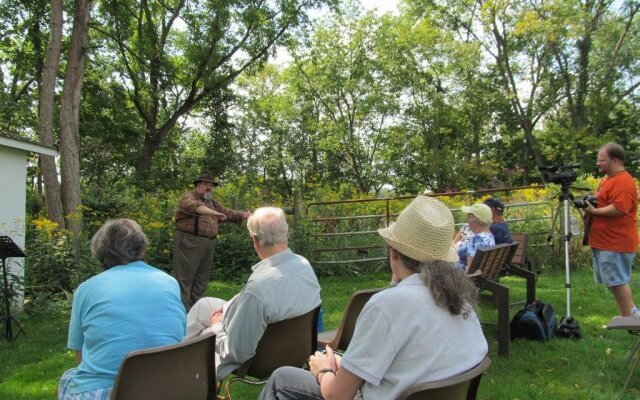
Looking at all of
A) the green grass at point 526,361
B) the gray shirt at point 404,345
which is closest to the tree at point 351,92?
the green grass at point 526,361

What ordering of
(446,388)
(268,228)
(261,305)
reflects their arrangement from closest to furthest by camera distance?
(446,388), (261,305), (268,228)

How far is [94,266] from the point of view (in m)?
8.12

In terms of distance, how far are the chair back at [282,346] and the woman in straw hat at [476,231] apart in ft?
8.75

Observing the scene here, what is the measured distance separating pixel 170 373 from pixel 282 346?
944mm

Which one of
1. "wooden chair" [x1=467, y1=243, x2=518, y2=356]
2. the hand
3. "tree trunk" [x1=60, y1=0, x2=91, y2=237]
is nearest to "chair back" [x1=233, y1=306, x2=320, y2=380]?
the hand

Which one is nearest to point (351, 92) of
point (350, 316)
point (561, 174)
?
point (561, 174)

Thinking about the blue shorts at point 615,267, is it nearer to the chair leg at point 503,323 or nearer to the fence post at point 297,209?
the chair leg at point 503,323

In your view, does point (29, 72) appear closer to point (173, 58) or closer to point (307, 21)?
point (173, 58)

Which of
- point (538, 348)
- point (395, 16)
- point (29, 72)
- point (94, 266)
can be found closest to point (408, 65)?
point (395, 16)

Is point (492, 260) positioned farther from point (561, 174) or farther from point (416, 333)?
point (416, 333)

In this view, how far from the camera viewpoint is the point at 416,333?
5.67 feet

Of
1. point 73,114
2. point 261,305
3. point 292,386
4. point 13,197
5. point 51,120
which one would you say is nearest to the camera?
point 292,386

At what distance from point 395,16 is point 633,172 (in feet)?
45.0

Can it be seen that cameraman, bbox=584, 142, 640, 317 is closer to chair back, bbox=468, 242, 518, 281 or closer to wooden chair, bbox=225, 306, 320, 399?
chair back, bbox=468, 242, 518, 281
